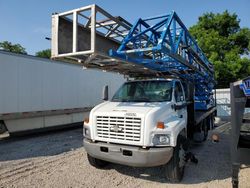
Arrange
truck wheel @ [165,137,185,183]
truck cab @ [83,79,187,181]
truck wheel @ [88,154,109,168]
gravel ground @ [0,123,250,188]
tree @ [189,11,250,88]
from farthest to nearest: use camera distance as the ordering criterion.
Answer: tree @ [189,11,250,88]
truck wheel @ [88,154,109,168]
gravel ground @ [0,123,250,188]
truck wheel @ [165,137,185,183]
truck cab @ [83,79,187,181]

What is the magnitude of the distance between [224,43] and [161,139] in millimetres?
24187

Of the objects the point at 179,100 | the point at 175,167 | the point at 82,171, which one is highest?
the point at 179,100

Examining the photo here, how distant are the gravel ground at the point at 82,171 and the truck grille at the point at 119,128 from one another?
3.20 feet

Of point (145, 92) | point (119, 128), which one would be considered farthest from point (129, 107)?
point (145, 92)

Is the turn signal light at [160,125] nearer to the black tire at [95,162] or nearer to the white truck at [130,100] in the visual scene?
the white truck at [130,100]

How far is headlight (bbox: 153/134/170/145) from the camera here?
4.56 metres

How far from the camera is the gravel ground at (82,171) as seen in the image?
4879mm

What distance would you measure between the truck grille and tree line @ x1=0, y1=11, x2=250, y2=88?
20.7 m

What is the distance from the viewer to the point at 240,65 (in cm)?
2355

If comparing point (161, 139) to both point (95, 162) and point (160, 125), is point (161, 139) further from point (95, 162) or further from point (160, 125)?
point (95, 162)

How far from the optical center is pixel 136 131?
4605mm

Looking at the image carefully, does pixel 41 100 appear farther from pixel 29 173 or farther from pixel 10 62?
pixel 29 173

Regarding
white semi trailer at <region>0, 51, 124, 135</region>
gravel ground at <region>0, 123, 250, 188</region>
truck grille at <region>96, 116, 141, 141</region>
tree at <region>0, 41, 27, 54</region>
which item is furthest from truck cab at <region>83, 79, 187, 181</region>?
tree at <region>0, 41, 27, 54</region>

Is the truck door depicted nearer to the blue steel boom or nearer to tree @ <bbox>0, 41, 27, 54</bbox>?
the blue steel boom
